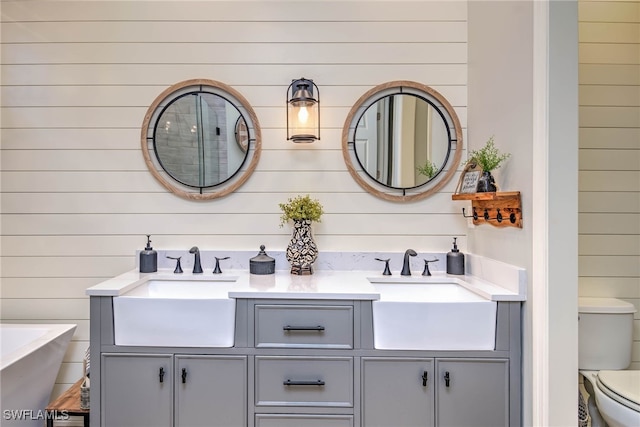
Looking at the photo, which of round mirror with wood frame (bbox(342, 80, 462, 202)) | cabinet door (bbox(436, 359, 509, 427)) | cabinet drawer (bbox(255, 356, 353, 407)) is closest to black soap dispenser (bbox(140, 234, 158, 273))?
cabinet drawer (bbox(255, 356, 353, 407))

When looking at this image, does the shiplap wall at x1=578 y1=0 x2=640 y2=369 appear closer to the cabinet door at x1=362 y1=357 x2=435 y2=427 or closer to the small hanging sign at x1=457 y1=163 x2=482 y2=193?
the small hanging sign at x1=457 y1=163 x2=482 y2=193

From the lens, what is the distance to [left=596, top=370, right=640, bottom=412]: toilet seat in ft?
4.74

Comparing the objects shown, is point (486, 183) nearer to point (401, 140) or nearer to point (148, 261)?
point (401, 140)

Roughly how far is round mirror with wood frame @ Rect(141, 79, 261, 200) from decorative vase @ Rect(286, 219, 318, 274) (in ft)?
1.52

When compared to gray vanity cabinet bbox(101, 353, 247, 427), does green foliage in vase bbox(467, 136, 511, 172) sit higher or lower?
higher

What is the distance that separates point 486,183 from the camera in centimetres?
165

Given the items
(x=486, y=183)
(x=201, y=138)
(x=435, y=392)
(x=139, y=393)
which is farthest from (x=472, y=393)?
(x=201, y=138)

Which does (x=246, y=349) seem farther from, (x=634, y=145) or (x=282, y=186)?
(x=634, y=145)

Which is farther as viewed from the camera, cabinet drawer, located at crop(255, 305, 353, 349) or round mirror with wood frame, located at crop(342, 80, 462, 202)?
round mirror with wood frame, located at crop(342, 80, 462, 202)

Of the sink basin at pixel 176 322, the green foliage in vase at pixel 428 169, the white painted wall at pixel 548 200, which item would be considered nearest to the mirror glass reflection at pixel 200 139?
the sink basin at pixel 176 322

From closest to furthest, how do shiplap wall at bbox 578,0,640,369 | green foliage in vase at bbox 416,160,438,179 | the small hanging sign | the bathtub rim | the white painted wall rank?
the white painted wall
the bathtub rim
the small hanging sign
shiplap wall at bbox 578,0,640,369
green foliage in vase at bbox 416,160,438,179

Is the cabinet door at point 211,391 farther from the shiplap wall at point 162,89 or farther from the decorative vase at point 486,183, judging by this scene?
the decorative vase at point 486,183

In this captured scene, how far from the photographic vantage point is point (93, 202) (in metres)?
2.07

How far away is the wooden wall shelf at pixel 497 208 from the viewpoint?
4.92 ft
